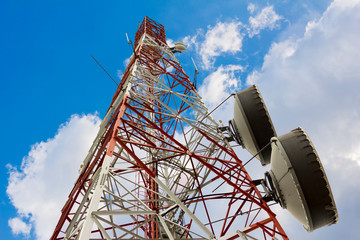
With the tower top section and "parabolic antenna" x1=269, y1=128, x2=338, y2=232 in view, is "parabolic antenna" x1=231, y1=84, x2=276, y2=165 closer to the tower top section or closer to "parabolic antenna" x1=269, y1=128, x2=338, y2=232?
"parabolic antenna" x1=269, y1=128, x2=338, y2=232

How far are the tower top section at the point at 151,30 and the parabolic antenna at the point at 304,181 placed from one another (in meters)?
16.2

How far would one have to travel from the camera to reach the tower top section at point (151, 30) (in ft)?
68.1

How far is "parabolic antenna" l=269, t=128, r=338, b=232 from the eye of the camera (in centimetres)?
558

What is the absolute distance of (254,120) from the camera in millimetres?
8445

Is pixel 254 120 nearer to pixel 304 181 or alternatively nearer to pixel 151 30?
pixel 304 181

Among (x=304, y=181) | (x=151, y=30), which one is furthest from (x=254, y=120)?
(x=151, y=30)

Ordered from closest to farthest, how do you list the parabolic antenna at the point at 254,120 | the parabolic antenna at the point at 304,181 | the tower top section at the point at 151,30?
the parabolic antenna at the point at 304,181 < the parabolic antenna at the point at 254,120 < the tower top section at the point at 151,30

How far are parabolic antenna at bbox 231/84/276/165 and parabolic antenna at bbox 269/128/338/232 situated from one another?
6.36 ft

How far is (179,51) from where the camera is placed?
19906 mm

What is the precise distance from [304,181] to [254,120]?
10.5ft

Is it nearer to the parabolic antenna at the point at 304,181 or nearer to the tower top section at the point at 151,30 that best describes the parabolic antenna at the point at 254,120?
the parabolic antenna at the point at 304,181

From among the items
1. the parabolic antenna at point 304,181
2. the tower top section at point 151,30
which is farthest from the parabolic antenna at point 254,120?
the tower top section at point 151,30

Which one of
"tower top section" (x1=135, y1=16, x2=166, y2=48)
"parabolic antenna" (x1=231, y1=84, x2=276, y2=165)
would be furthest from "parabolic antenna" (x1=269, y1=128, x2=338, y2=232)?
"tower top section" (x1=135, y1=16, x2=166, y2=48)

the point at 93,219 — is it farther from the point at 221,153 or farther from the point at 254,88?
the point at 254,88
